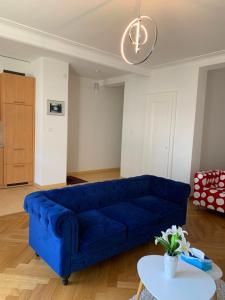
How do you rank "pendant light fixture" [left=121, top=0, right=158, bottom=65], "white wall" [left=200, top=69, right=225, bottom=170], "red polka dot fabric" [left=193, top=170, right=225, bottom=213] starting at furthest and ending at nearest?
"white wall" [left=200, top=69, right=225, bottom=170]
"red polka dot fabric" [left=193, top=170, right=225, bottom=213]
"pendant light fixture" [left=121, top=0, right=158, bottom=65]

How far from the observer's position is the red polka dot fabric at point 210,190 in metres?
3.70

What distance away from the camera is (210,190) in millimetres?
3838

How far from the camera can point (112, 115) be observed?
23.0 ft

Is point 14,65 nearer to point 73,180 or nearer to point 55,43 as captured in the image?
point 55,43

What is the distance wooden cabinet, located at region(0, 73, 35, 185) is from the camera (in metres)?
4.55

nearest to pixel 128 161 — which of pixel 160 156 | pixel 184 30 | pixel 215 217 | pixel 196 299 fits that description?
pixel 160 156

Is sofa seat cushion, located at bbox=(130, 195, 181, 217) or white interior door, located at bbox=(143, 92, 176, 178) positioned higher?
white interior door, located at bbox=(143, 92, 176, 178)

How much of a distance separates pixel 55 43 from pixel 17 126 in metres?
1.79

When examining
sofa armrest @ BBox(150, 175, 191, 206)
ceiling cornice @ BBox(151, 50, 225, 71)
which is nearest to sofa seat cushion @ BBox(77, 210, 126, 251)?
sofa armrest @ BBox(150, 175, 191, 206)

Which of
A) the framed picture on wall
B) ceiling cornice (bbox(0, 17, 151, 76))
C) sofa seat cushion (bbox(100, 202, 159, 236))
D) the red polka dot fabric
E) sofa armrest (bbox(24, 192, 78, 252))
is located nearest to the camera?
sofa armrest (bbox(24, 192, 78, 252))

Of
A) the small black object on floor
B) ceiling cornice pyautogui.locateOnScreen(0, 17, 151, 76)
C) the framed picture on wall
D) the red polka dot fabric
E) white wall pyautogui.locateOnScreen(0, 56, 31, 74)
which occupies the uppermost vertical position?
ceiling cornice pyautogui.locateOnScreen(0, 17, 151, 76)

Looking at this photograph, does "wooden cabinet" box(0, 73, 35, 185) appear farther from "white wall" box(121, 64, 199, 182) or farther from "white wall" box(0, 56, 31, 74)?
"white wall" box(121, 64, 199, 182)

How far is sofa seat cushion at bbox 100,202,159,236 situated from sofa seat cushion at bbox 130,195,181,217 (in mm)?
111

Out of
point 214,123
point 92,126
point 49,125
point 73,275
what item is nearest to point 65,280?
point 73,275
